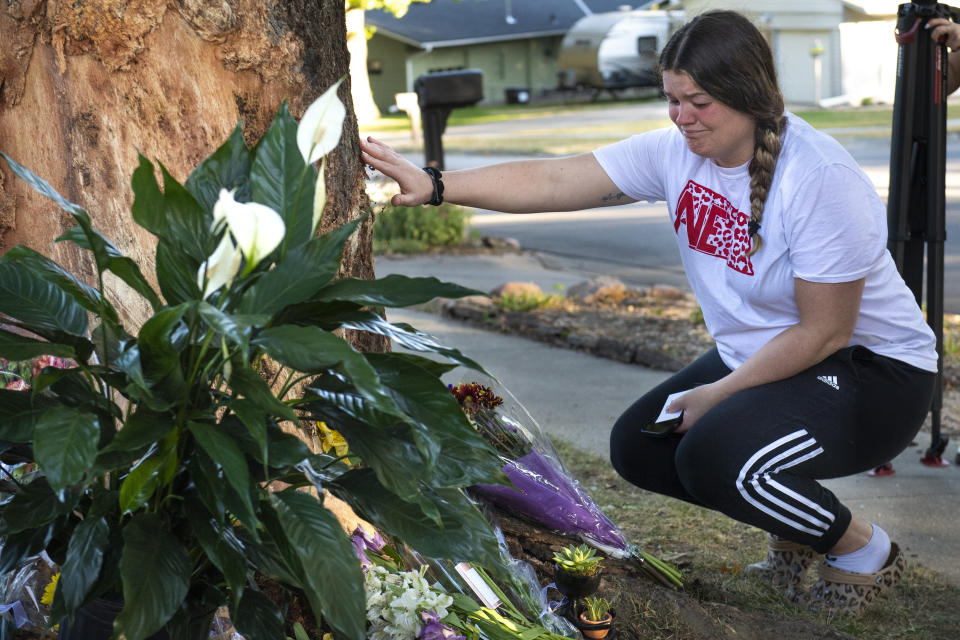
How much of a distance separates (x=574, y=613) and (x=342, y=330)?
0.91 metres

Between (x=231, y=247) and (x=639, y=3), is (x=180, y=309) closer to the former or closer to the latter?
(x=231, y=247)

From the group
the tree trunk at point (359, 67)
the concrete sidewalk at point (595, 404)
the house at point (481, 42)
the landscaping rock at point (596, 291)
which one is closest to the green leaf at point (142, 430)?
the concrete sidewalk at point (595, 404)

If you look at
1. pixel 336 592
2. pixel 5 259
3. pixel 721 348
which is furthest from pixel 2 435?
pixel 721 348

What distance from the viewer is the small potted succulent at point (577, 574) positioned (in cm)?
247

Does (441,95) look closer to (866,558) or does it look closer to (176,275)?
(866,558)

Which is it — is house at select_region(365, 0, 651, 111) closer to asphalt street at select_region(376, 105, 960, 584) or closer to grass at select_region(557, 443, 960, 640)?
asphalt street at select_region(376, 105, 960, 584)

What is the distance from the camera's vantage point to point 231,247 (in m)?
1.54

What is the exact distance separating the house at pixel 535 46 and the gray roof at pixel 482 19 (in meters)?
0.04

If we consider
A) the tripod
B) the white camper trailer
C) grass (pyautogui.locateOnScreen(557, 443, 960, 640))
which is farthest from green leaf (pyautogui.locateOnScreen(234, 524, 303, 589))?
the white camper trailer

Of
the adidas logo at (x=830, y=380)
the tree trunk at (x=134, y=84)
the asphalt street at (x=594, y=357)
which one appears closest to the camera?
the tree trunk at (x=134, y=84)

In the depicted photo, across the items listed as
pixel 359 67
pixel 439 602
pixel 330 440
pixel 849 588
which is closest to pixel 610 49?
pixel 359 67

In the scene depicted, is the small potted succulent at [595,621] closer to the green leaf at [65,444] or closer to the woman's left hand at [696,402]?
the woman's left hand at [696,402]

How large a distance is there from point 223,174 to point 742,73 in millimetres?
1529

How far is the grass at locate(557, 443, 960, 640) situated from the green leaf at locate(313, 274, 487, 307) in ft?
4.30
